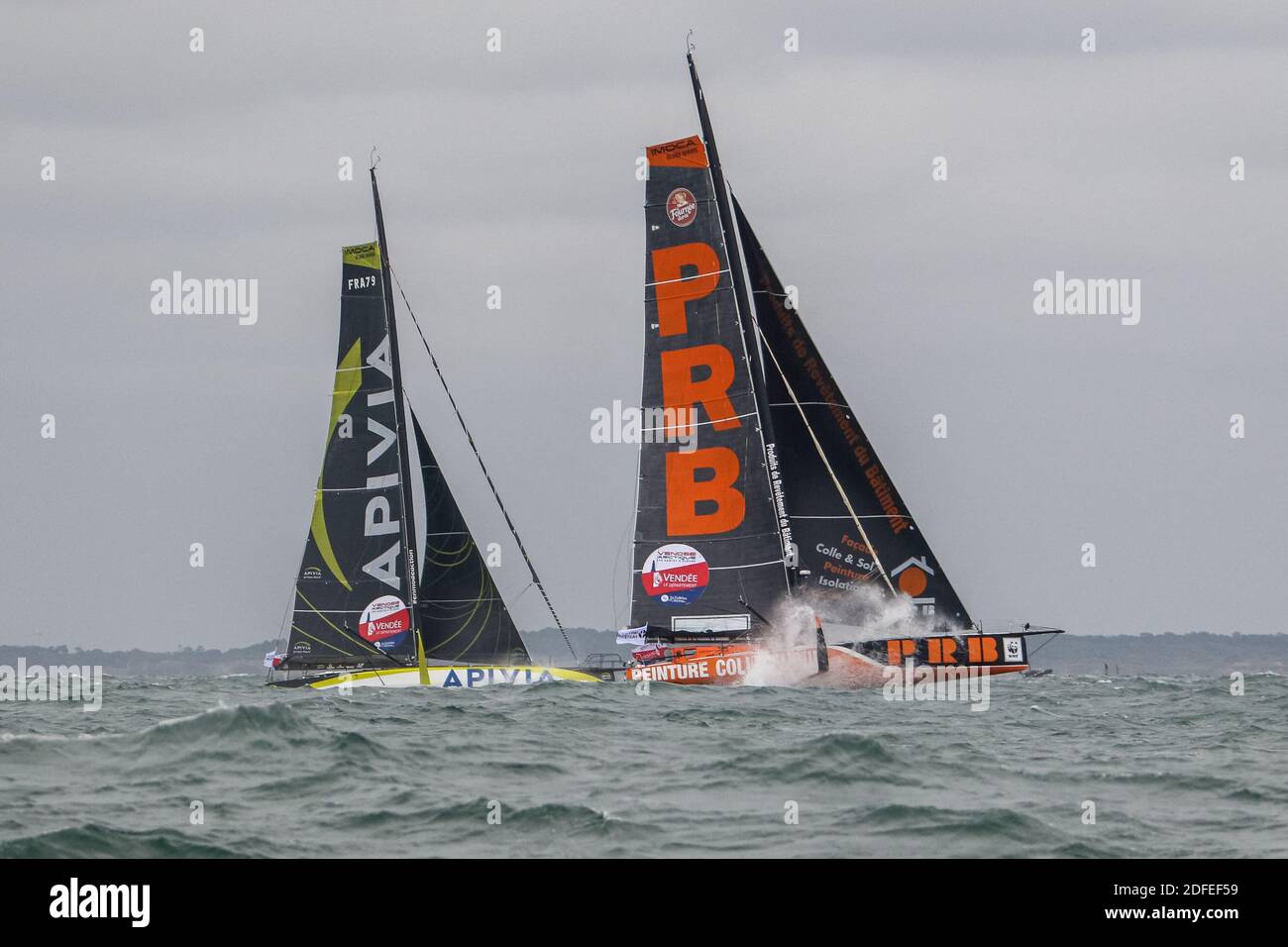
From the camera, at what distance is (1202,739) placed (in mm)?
23969

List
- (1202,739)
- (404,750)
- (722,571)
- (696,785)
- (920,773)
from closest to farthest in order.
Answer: (696,785), (920,773), (404,750), (1202,739), (722,571)

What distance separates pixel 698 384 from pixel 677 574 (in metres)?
4.56

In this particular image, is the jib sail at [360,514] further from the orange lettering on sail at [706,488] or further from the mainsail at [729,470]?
the orange lettering on sail at [706,488]

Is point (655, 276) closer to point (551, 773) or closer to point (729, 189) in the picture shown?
point (729, 189)

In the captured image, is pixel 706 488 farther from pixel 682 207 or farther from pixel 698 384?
pixel 682 207

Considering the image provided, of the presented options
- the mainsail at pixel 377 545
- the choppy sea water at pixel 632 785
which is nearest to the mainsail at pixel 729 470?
the mainsail at pixel 377 545

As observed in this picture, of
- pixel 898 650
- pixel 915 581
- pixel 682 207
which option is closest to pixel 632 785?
pixel 898 650

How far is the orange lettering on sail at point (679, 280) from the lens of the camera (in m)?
37.9

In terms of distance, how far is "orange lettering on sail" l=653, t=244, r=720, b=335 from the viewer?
1492 inches

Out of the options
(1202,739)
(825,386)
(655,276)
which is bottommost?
(1202,739)

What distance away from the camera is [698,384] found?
124ft

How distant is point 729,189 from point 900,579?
1029 cm
